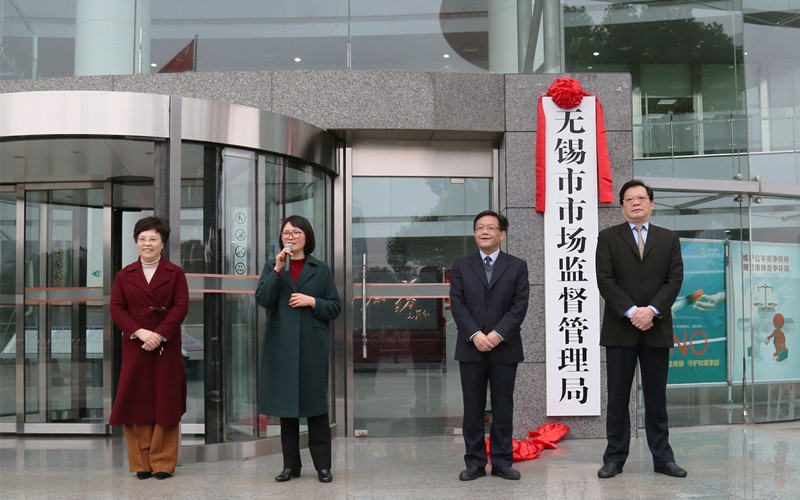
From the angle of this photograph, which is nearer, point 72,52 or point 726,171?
point 72,52

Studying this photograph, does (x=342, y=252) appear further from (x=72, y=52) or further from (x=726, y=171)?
(x=726, y=171)

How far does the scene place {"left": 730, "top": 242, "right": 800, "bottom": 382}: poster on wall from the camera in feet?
25.7

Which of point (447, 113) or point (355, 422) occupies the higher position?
point (447, 113)

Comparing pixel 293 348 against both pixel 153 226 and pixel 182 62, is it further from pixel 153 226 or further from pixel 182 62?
pixel 182 62

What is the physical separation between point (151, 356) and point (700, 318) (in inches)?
200

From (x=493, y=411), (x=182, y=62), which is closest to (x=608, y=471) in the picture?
(x=493, y=411)

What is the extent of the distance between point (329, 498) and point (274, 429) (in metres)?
1.77

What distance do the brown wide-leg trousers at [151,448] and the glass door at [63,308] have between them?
8.14 feet

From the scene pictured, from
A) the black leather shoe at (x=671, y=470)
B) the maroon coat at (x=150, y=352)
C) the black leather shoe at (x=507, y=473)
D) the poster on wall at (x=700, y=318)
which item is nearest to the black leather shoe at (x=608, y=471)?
the black leather shoe at (x=671, y=470)

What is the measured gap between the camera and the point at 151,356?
5.13 meters

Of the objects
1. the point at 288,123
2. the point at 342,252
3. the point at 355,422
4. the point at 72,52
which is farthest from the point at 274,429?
the point at 72,52

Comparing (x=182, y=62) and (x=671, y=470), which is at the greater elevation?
(x=182, y=62)

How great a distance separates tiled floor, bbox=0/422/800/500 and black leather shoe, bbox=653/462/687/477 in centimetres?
8

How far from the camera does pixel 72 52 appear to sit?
22.4 ft
